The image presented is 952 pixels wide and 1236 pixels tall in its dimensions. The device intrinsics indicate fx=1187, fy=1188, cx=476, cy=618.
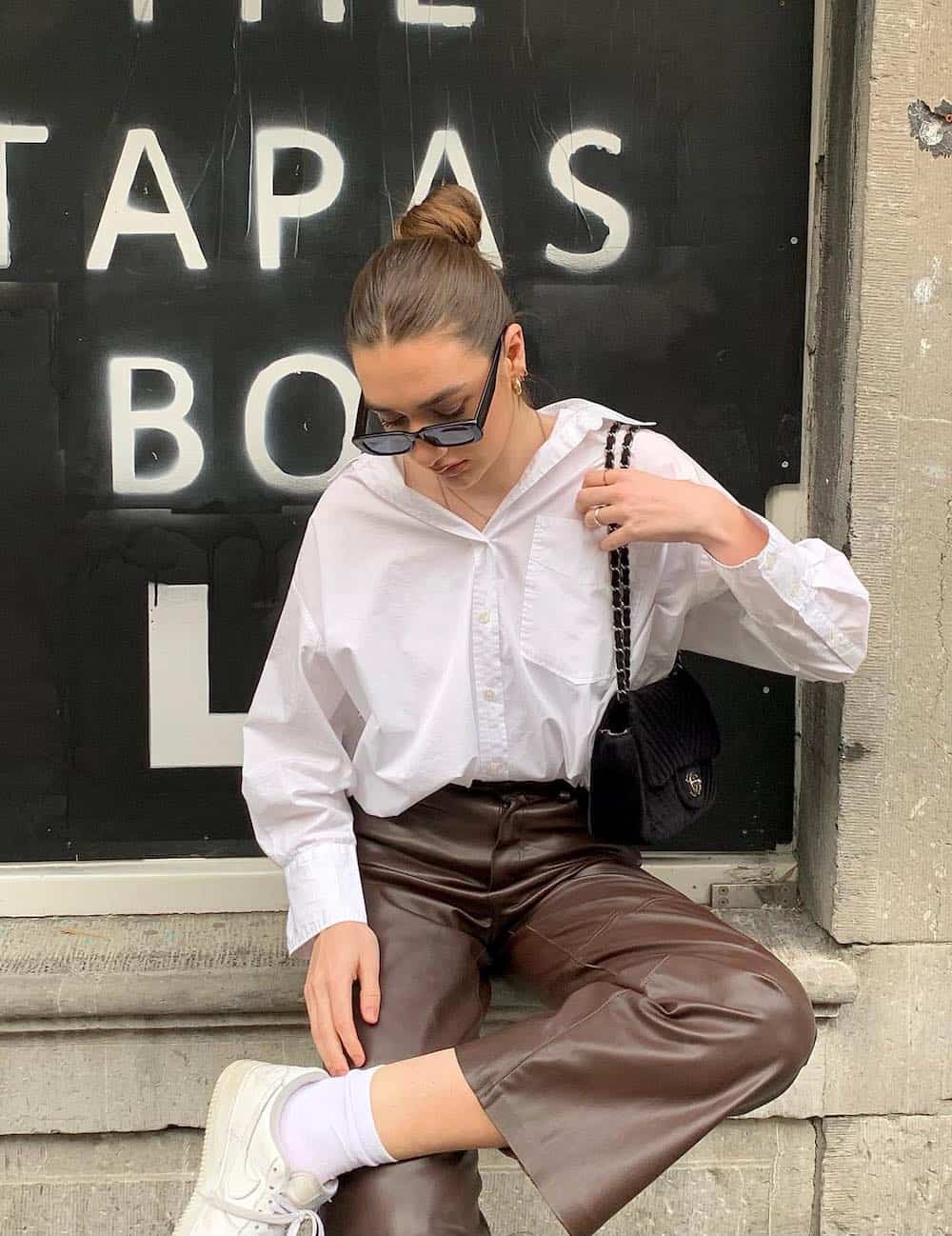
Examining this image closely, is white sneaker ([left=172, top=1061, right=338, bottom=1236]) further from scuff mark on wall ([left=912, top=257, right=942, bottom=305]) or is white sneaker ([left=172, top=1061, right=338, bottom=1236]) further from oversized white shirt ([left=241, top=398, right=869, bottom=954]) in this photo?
scuff mark on wall ([left=912, top=257, right=942, bottom=305])

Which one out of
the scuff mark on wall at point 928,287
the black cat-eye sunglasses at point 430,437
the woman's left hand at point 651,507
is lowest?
the woman's left hand at point 651,507

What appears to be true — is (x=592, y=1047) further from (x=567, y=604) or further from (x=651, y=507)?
(x=651, y=507)

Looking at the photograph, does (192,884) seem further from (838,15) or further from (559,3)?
(838,15)

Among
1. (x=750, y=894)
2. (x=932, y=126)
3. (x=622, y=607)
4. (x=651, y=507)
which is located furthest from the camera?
(x=750, y=894)

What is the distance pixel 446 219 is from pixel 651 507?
0.55 meters

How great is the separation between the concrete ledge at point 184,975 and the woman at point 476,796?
371 millimetres

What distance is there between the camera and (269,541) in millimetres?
2602

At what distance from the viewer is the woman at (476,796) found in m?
1.62

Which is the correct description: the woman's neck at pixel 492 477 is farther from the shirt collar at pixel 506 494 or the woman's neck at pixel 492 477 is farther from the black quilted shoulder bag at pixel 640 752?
the black quilted shoulder bag at pixel 640 752

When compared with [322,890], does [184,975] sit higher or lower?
lower

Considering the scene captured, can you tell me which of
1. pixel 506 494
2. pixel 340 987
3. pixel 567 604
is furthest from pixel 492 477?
pixel 340 987

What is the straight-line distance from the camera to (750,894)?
105 inches

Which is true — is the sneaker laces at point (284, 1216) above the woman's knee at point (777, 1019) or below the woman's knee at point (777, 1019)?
below

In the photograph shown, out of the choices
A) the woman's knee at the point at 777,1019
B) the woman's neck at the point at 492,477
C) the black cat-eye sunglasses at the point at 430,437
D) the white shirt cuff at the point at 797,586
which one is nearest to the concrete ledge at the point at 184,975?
the woman's knee at the point at 777,1019
